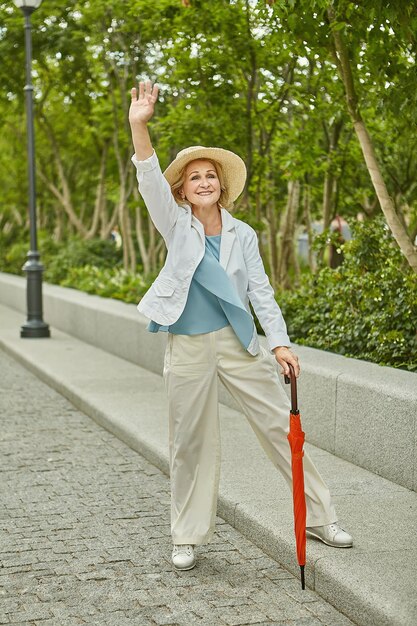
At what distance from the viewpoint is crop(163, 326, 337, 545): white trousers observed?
4.84 m

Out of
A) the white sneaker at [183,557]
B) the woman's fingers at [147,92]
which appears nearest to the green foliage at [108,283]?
the white sneaker at [183,557]

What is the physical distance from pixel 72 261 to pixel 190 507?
1594 centimetres

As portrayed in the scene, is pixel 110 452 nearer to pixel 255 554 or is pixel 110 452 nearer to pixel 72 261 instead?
pixel 255 554

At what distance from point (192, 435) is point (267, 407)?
1.20 feet

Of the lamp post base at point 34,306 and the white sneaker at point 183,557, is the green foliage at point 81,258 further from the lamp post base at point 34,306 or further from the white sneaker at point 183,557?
the white sneaker at point 183,557

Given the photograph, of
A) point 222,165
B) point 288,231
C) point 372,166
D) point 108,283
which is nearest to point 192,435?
point 222,165

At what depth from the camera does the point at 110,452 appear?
771 centimetres

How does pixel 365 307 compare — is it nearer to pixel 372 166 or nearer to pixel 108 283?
pixel 372 166

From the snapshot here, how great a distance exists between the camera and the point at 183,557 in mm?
4918

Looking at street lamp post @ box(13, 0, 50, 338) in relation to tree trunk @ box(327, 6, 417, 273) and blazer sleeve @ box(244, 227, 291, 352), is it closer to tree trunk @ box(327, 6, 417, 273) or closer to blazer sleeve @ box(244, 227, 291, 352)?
tree trunk @ box(327, 6, 417, 273)

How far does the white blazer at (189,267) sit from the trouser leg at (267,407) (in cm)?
9

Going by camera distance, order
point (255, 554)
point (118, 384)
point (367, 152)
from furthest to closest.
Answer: point (118, 384) → point (367, 152) → point (255, 554)

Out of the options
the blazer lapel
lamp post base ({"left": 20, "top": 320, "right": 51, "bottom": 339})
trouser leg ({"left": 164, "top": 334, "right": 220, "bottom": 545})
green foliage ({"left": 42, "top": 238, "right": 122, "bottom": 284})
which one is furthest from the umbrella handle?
green foliage ({"left": 42, "top": 238, "right": 122, "bottom": 284})

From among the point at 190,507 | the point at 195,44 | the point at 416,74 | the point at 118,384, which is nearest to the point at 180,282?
the point at 190,507
